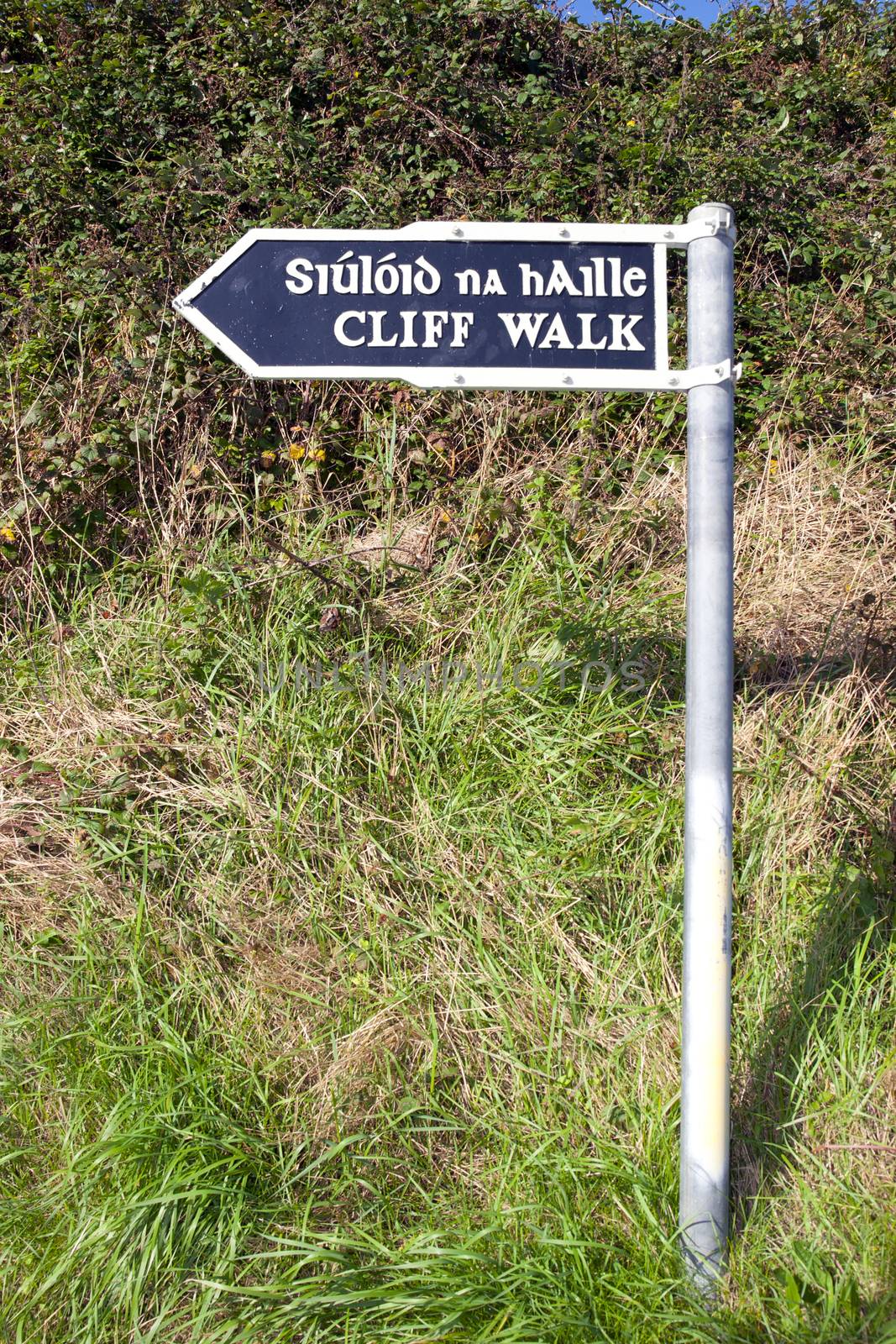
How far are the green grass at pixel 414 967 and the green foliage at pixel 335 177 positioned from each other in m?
0.62

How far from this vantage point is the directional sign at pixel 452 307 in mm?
1790

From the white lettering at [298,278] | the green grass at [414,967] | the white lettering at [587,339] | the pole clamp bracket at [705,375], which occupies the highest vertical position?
the white lettering at [298,278]

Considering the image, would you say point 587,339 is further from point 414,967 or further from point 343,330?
point 414,967

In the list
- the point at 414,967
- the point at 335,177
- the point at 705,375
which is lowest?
the point at 414,967

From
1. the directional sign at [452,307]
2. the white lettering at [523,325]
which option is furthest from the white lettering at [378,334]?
the white lettering at [523,325]

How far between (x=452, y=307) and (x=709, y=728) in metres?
0.92

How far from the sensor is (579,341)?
70.5 inches

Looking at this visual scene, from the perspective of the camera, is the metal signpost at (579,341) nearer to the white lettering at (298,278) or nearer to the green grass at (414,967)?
the white lettering at (298,278)

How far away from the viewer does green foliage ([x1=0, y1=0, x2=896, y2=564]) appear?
362cm

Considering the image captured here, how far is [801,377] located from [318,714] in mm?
2494

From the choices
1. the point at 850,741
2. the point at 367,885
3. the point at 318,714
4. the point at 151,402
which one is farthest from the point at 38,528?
the point at 850,741

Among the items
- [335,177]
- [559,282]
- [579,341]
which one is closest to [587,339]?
[579,341]

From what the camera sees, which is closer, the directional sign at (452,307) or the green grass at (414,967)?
the directional sign at (452,307)

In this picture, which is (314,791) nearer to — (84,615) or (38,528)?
(84,615)
